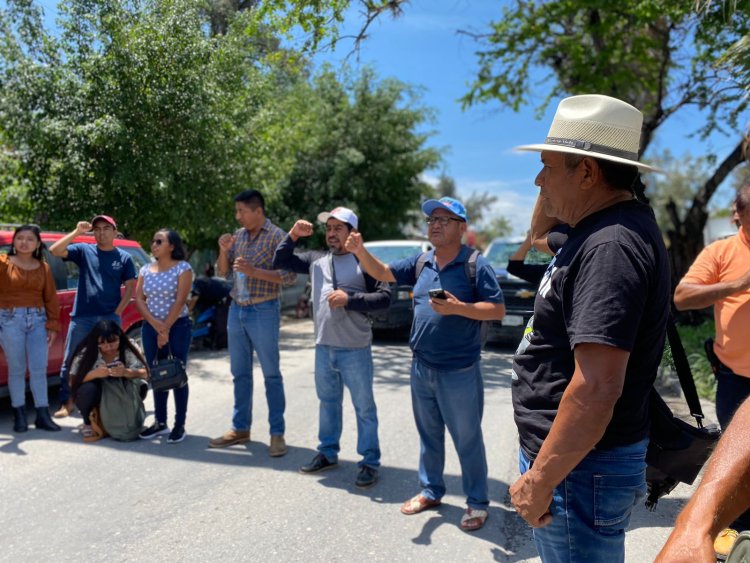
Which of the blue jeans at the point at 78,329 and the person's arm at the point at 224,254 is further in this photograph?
the blue jeans at the point at 78,329

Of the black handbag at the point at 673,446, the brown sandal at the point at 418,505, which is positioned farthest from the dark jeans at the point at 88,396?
the black handbag at the point at 673,446

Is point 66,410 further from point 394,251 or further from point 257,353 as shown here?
point 394,251

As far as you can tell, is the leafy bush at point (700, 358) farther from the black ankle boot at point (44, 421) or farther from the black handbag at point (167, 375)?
the black ankle boot at point (44, 421)

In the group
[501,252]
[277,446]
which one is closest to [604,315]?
[277,446]

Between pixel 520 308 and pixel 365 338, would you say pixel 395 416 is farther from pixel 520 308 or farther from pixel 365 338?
pixel 520 308

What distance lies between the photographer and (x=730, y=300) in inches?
130

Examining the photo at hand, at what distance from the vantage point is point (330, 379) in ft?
15.0

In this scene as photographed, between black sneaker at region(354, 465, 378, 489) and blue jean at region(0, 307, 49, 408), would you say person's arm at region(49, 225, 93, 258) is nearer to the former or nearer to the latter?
blue jean at region(0, 307, 49, 408)

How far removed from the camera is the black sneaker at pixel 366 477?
4320mm

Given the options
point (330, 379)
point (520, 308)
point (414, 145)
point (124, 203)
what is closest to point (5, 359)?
point (330, 379)

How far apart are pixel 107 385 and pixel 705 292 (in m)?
4.70

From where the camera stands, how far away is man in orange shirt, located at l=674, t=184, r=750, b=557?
3184mm

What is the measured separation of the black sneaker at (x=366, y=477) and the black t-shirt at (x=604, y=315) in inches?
98.4

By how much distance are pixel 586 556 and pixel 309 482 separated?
2.86 meters
